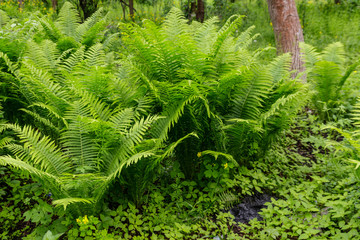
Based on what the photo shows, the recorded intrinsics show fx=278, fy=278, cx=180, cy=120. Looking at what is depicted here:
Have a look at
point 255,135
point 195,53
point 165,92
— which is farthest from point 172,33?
point 255,135

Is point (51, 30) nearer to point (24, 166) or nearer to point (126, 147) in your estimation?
point (126, 147)

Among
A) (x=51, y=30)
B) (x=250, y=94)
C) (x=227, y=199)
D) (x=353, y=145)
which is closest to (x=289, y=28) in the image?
(x=250, y=94)

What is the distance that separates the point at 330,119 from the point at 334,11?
6.09 metres

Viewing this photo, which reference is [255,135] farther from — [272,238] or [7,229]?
[7,229]

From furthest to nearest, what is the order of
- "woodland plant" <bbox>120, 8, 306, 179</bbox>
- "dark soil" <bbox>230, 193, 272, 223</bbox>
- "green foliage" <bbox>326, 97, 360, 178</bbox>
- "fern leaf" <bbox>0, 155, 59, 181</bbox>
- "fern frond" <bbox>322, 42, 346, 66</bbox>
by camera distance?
"fern frond" <bbox>322, 42, 346, 66</bbox> → "dark soil" <bbox>230, 193, 272, 223</bbox> → "woodland plant" <bbox>120, 8, 306, 179</bbox> → "green foliage" <bbox>326, 97, 360, 178</bbox> → "fern leaf" <bbox>0, 155, 59, 181</bbox>

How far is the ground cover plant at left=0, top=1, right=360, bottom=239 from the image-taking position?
7.04 feet

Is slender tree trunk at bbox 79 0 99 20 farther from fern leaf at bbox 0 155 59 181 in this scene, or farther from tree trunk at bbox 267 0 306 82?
fern leaf at bbox 0 155 59 181

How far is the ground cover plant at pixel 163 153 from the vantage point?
2.14m

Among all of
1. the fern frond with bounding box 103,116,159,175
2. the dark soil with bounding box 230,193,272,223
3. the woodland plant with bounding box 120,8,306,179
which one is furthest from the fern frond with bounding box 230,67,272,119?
the fern frond with bounding box 103,116,159,175

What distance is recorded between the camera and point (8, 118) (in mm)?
3014

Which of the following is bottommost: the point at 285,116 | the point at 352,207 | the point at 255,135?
the point at 352,207

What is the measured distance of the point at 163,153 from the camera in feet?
8.57

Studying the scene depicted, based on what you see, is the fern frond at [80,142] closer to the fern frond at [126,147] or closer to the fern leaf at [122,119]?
the fern frond at [126,147]

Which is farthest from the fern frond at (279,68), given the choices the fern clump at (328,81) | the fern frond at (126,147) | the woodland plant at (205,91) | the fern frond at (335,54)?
the fern frond at (126,147)
